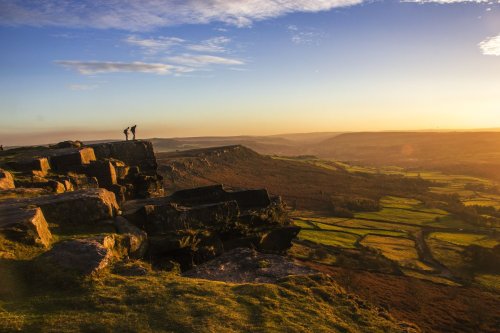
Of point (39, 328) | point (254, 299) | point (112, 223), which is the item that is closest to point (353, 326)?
point (254, 299)

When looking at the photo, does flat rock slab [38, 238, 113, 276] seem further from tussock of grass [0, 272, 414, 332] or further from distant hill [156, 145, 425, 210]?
distant hill [156, 145, 425, 210]

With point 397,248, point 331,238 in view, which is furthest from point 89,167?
point 397,248

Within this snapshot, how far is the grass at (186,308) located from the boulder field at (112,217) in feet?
4.13

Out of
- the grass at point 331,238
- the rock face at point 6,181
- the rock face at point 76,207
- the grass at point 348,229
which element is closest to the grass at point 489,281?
the grass at point 331,238

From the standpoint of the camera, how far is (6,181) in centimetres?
1733

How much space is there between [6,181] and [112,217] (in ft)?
20.3

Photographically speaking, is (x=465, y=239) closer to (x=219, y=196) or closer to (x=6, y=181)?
(x=219, y=196)

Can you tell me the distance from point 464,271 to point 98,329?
46.0m

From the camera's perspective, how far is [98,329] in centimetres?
880

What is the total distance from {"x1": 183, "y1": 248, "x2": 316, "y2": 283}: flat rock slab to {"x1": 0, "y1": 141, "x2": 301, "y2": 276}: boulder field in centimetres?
44

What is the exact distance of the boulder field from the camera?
11852 millimetres

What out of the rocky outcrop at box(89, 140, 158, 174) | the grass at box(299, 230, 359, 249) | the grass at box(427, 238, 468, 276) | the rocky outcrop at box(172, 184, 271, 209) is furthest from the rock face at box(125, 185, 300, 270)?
the grass at box(427, 238, 468, 276)

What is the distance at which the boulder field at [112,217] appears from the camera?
38.9 ft

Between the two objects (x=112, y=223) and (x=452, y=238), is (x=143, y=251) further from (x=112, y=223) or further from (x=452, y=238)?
(x=452, y=238)
